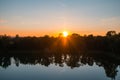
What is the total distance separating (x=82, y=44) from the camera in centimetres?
6506

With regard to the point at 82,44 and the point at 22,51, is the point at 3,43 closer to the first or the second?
the point at 22,51

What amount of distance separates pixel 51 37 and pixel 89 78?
142ft

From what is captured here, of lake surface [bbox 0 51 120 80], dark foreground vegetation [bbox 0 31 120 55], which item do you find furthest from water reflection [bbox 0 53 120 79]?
dark foreground vegetation [bbox 0 31 120 55]

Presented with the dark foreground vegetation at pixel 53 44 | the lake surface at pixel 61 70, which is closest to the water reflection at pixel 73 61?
the lake surface at pixel 61 70

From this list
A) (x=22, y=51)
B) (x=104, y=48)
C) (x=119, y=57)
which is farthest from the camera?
(x=22, y=51)

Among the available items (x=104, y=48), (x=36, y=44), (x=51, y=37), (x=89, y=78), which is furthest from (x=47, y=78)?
(x=51, y=37)

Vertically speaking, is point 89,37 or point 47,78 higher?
point 89,37

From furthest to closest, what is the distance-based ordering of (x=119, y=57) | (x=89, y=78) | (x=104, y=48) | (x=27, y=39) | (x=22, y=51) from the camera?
(x=27, y=39) → (x=22, y=51) → (x=104, y=48) → (x=119, y=57) → (x=89, y=78)

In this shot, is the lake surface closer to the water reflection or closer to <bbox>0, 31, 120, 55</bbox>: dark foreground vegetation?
the water reflection

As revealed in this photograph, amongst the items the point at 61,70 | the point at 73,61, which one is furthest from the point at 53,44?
the point at 61,70

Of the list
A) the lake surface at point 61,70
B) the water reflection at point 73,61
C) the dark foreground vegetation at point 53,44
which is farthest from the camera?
the dark foreground vegetation at point 53,44

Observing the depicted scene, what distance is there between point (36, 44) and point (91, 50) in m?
14.4

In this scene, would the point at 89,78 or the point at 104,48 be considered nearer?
the point at 89,78

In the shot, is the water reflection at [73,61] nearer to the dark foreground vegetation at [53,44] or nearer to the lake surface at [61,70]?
the lake surface at [61,70]
